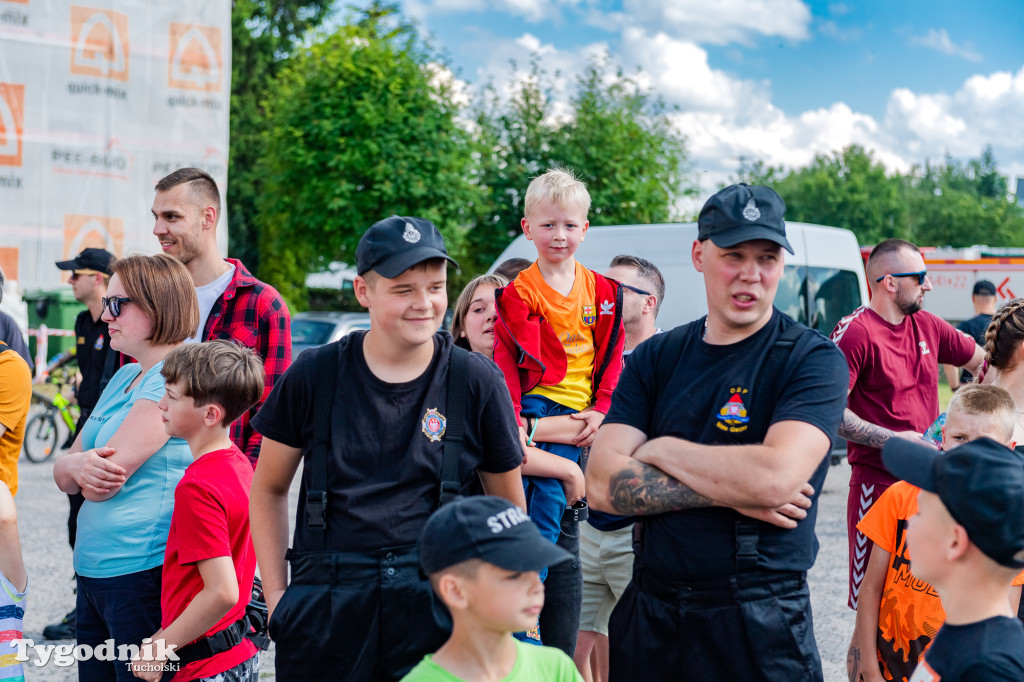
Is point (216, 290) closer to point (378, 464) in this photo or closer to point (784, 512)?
point (378, 464)

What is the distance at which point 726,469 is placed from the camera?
2.34 m

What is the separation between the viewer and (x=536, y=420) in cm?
368

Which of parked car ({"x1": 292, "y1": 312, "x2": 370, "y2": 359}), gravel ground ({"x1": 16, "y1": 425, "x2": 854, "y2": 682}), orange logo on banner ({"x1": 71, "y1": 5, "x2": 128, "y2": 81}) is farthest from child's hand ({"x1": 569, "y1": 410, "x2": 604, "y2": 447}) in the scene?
orange logo on banner ({"x1": 71, "y1": 5, "x2": 128, "y2": 81})

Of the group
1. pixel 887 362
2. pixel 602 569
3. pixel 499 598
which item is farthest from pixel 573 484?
pixel 887 362

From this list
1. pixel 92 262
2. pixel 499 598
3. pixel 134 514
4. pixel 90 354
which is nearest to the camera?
pixel 499 598

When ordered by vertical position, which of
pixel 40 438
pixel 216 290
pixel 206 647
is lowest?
pixel 40 438

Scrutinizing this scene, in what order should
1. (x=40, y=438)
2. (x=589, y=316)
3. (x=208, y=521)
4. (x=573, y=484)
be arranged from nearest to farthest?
(x=208, y=521) → (x=573, y=484) → (x=589, y=316) → (x=40, y=438)

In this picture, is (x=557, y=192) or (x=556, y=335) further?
(x=557, y=192)

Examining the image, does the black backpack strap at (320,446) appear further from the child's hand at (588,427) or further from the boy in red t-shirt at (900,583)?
the boy in red t-shirt at (900,583)

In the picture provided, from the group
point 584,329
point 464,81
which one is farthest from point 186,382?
point 464,81

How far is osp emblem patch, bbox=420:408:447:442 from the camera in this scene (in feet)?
8.20

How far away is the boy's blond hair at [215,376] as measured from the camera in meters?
3.12

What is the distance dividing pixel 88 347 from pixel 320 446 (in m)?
4.58

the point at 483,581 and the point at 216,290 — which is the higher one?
the point at 216,290
